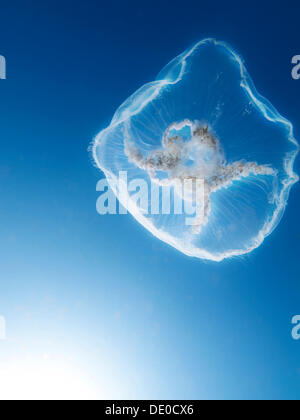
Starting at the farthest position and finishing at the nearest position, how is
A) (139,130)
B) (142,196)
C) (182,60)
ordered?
1. (142,196)
2. (139,130)
3. (182,60)

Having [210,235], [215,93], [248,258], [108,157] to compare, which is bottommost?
[248,258]

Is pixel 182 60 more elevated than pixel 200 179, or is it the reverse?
pixel 182 60

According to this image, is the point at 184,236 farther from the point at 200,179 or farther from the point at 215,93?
the point at 215,93

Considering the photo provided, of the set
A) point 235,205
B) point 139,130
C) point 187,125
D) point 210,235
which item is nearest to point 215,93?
point 187,125

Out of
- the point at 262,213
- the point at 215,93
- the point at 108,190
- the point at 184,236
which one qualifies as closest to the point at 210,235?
the point at 184,236

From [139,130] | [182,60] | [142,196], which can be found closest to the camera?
[182,60]

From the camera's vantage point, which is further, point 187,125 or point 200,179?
point 200,179

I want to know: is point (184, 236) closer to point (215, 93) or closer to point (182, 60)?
point (215, 93)
